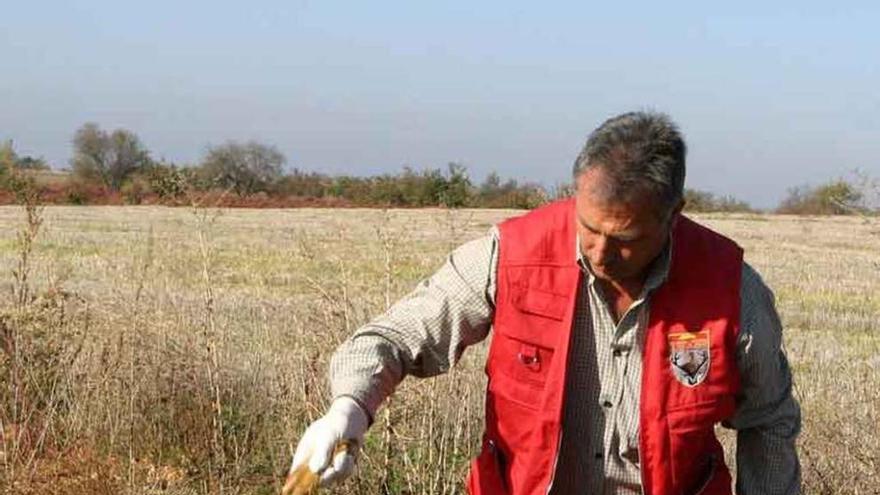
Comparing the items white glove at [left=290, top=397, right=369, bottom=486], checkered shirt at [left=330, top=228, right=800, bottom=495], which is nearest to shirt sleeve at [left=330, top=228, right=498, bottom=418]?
checkered shirt at [left=330, top=228, right=800, bottom=495]

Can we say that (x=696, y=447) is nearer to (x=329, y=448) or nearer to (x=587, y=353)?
(x=587, y=353)

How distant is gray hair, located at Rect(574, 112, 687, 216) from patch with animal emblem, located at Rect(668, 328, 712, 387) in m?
0.32

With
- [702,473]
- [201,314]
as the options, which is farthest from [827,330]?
[702,473]

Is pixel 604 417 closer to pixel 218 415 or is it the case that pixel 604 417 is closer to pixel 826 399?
pixel 218 415

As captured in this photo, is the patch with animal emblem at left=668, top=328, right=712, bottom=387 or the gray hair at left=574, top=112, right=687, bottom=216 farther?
the patch with animal emblem at left=668, top=328, right=712, bottom=387

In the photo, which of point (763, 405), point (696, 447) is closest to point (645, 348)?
point (696, 447)

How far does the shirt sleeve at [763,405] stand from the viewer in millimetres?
2928

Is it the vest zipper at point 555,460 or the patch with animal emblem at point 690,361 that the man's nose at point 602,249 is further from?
the vest zipper at point 555,460

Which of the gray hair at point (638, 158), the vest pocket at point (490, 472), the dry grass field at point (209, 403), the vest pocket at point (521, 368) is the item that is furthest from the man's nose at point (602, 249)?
the dry grass field at point (209, 403)

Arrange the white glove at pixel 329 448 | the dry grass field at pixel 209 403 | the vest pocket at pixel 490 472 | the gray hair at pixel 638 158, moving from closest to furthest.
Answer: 1. the white glove at pixel 329 448
2. the gray hair at pixel 638 158
3. the vest pocket at pixel 490 472
4. the dry grass field at pixel 209 403

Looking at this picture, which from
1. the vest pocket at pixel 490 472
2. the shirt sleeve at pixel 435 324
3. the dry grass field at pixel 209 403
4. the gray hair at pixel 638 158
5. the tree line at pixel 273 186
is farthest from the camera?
the tree line at pixel 273 186

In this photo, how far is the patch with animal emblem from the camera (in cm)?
284

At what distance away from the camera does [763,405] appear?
9.97 ft

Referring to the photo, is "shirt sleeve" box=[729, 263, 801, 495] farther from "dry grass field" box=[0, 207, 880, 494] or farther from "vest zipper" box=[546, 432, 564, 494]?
"dry grass field" box=[0, 207, 880, 494]
